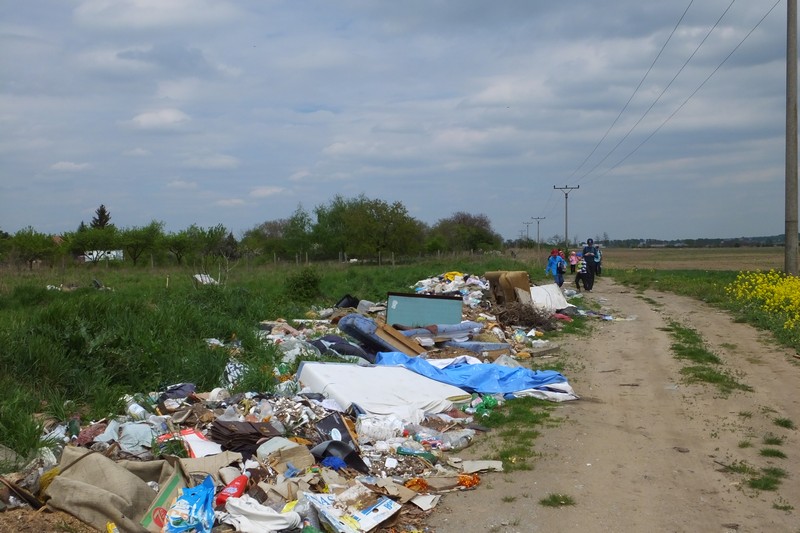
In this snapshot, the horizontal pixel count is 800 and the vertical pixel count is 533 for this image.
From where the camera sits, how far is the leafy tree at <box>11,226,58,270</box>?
41612 mm

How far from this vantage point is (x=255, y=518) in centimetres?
500

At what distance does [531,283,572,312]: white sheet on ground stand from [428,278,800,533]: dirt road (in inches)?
227

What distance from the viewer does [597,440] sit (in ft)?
23.5

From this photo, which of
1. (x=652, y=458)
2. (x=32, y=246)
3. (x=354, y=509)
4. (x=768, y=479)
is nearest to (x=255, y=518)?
(x=354, y=509)

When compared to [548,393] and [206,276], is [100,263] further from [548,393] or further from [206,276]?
[548,393]

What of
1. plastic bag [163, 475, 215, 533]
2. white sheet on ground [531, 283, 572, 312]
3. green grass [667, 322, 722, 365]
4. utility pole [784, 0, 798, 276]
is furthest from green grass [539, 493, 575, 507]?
utility pole [784, 0, 798, 276]

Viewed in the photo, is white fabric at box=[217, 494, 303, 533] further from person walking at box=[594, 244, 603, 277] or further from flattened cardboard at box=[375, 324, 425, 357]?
person walking at box=[594, 244, 603, 277]

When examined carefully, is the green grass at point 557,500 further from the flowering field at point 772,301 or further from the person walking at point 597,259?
the person walking at point 597,259

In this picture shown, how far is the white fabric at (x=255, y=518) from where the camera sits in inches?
193

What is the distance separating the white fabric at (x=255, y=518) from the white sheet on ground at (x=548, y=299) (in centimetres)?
1296

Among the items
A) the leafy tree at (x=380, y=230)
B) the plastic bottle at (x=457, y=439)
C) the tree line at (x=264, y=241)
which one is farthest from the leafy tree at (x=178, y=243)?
the plastic bottle at (x=457, y=439)

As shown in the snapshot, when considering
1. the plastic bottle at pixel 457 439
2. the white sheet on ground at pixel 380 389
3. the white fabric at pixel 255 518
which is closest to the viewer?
the white fabric at pixel 255 518

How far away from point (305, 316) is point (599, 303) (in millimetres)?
9698

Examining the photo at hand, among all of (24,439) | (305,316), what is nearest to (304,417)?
(24,439)
